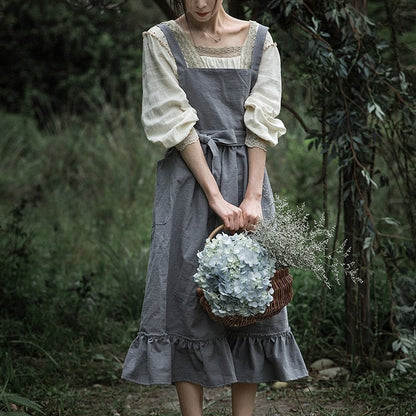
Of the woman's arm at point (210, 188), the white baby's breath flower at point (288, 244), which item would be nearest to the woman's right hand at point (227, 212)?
the woman's arm at point (210, 188)

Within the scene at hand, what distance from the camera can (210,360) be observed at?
2699 mm

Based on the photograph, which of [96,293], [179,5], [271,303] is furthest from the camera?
[96,293]

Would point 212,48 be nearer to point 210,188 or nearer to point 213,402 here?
point 210,188

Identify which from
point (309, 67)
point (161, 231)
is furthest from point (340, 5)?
point (161, 231)

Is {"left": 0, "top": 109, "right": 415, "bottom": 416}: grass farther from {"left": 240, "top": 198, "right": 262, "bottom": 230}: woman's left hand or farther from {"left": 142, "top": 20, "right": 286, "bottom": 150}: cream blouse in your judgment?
{"left": 142, "top": 20, "right": 286, "bottom": 150}: cream blouse

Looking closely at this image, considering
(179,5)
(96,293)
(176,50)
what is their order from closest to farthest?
(176,50)
(179,5)
(96,293)

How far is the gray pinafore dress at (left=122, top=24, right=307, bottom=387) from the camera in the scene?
8.87 ft

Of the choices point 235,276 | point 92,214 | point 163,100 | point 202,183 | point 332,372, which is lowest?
point 92,214

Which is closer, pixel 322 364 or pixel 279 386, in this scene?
pixel 279 386

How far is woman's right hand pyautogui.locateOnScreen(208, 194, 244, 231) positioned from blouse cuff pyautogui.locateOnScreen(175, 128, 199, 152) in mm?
215

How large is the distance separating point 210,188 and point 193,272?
305 millimetres

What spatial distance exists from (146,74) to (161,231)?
0.58m

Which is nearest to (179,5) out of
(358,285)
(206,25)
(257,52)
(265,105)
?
(206,25)

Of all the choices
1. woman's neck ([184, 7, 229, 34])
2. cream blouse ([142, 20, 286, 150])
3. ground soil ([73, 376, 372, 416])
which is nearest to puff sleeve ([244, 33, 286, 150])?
cream blouse ([142, 20, 286, 150])
